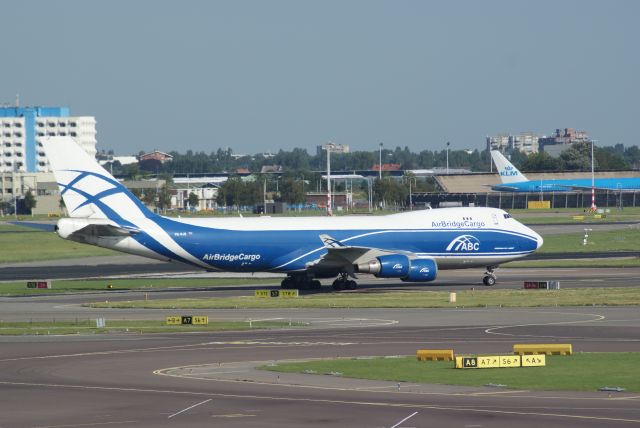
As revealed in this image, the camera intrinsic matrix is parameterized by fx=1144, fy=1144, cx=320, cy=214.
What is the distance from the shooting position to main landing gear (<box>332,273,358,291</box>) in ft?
211

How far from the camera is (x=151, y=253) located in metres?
63.3

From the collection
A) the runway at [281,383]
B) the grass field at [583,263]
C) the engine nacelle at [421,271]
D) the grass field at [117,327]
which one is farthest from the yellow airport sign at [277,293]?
the grass field at [583,263]

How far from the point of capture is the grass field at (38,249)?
104 metres

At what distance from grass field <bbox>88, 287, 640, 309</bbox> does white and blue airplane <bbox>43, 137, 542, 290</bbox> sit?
287 centimetres

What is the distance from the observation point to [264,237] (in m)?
63.0

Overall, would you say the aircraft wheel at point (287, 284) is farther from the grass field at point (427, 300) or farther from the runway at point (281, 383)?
the runway at point (281, 383)

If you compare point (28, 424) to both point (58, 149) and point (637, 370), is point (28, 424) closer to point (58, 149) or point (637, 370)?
point (637, 370)

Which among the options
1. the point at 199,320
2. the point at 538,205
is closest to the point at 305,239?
the point at 199,320

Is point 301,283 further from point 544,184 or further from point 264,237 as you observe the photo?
point 544,184

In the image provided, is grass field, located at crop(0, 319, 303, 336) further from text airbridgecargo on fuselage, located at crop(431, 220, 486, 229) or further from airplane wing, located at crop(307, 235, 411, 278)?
text airbridgecargo on fuselage, located at crop(431, 220, 486, 229)

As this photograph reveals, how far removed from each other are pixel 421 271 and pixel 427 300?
18.5ft

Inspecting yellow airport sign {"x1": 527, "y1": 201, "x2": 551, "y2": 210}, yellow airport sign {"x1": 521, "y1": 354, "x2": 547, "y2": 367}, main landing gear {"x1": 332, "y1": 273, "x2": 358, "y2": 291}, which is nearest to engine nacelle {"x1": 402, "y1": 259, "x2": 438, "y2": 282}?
main landing gear {"x1": 332, "y1": 273, "x2": 358, "y2": 291}

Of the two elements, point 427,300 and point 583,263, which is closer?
point 427,300

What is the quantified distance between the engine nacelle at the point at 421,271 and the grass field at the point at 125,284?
11335 millimetres
